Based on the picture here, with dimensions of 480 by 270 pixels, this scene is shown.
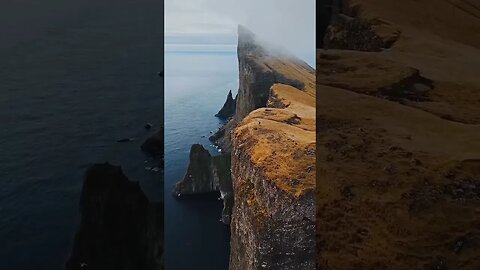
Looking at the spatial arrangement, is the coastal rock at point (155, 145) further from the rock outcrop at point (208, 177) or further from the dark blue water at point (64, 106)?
the rock outcrop at point (208, 177)

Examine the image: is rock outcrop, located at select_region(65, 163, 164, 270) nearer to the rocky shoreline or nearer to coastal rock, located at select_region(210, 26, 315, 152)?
the rocky shoreline

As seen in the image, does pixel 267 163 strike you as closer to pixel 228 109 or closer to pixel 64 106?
pixel 228 109

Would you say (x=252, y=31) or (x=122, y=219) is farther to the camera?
(x=252, y=31)

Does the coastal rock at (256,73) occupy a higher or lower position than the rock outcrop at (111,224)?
higher

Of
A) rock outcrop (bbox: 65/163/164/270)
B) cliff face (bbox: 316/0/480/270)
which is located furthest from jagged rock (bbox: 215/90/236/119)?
rock outcrop (bbox: 65/163/164/270)

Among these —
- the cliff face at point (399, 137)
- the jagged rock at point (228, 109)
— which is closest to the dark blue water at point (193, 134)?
the jagged rock at point (228, 109)

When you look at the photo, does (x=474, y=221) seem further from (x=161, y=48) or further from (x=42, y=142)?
(x=42, y=142)

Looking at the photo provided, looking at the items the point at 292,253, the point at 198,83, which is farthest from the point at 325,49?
the point at 292,253
